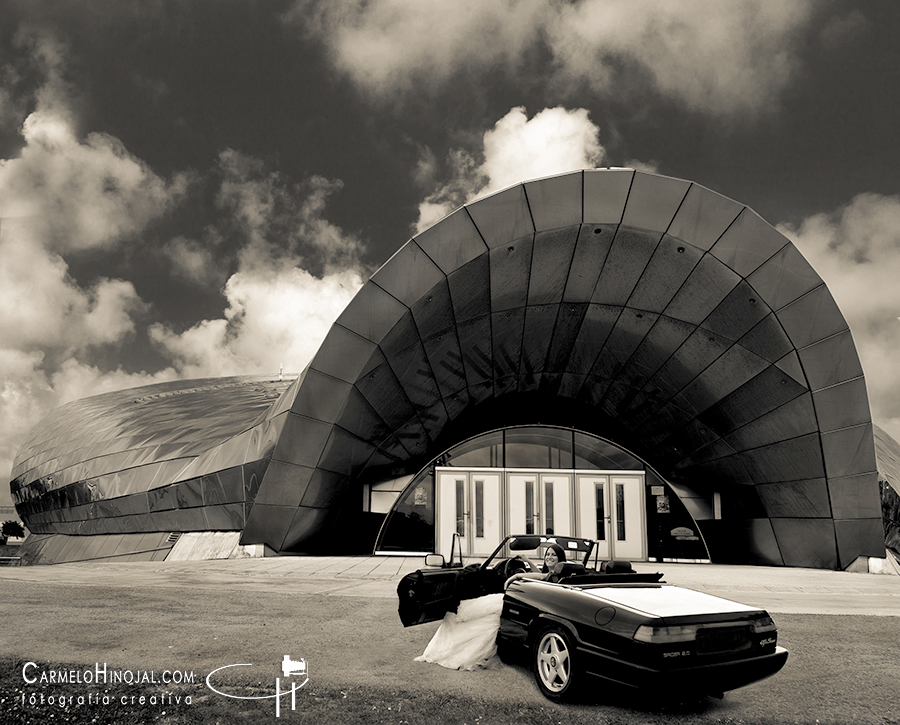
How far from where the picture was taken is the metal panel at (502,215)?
15.3 m

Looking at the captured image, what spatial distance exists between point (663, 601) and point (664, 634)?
0.50 m

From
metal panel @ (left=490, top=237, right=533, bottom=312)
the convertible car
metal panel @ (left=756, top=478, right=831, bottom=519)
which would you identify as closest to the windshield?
the convertible car

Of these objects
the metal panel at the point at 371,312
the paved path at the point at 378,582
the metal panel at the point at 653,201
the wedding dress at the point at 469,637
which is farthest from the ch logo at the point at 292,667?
the metal panel at the point at 653,201

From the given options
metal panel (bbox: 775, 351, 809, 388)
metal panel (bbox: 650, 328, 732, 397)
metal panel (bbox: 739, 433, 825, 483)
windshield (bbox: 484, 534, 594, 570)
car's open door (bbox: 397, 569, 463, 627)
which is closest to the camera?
car's open door (bbox: 397, 569, 463, 627)

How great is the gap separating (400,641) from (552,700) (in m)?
2.13

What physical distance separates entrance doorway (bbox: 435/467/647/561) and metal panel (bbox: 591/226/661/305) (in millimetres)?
6187

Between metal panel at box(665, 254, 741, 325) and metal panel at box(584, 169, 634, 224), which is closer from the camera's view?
metal panel at box(584, 169, 634, 224)

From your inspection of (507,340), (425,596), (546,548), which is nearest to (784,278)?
(507,340)

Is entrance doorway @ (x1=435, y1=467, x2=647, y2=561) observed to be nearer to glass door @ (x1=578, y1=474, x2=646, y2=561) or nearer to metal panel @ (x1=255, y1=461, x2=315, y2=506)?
glass door @ (x1=578, y1=474, x2=646, y2=561)

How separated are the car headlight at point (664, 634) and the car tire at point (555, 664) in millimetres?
520

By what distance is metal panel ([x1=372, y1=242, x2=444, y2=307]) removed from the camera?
50.6 feet

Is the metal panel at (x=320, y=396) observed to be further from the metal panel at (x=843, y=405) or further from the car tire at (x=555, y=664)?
the car tire at (x=555, y=664)

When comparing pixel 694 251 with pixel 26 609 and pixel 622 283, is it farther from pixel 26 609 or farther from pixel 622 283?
pixel 26 609

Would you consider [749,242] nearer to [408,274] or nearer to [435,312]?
[435,312]
